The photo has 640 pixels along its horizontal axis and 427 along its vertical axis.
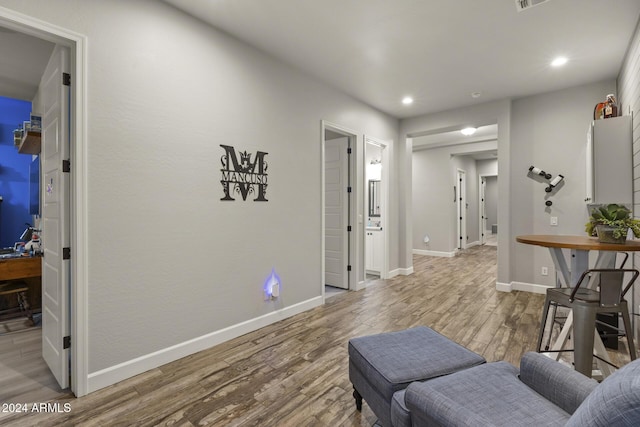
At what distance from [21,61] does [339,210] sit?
157 inches

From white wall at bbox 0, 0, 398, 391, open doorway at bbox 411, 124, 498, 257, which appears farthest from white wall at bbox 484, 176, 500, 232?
white wall at bbox 0, 0, 398, 391

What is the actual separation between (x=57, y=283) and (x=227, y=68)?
2269 mm

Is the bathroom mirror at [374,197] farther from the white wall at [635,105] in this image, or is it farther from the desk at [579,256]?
the desk at [579,256]

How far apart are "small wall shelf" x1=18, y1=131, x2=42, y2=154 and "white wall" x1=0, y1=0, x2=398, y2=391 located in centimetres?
204

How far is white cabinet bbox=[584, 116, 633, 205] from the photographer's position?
3.17 meters

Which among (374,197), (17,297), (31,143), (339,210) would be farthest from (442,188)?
(17,297)

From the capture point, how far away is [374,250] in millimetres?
5699

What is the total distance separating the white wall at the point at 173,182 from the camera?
2193 millimetres

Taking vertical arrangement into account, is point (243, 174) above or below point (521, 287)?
above

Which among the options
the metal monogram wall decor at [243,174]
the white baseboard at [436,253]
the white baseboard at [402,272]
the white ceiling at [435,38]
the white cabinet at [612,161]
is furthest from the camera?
the white baseboard at [436,253]

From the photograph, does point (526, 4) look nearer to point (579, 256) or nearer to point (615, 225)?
point (615, 225)

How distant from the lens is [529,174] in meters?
4.67

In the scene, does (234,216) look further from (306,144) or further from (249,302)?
(306,144)

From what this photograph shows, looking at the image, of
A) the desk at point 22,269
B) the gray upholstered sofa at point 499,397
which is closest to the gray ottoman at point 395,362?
A: the gray upholstered sofa at point 499,397
